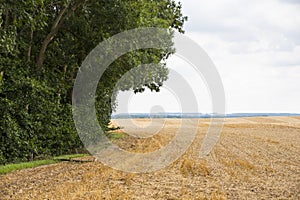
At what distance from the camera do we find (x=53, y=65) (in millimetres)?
20750

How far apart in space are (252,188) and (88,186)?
469 cm

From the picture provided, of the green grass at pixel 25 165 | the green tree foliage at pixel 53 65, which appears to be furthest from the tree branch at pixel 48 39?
the green grass at pixel 25 165

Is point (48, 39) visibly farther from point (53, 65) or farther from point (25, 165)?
point (25, 165)

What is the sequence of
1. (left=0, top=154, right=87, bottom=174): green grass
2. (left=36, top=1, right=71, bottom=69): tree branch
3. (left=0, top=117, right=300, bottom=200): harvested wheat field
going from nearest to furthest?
(left=0, top=117, right=300, bottom=200): harvested wheat field, (left=0, top=154, right=87, bottom=174): green grass, (left=36, top=1, right=71, bottom=69): tree branch

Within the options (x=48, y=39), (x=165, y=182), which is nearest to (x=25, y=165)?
(x=48, y=39)

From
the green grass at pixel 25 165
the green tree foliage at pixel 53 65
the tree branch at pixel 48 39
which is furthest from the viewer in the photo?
the tree branch at pixel 48 39

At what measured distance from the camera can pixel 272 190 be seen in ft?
38.1

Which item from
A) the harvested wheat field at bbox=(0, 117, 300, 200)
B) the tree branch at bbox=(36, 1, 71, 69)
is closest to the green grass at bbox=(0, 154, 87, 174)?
the harvested wheat field at bbox=(0, 117, 300, 200)

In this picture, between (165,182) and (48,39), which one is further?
(48,39)

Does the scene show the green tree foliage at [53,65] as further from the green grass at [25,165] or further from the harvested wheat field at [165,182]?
the harvested wheat field at [165,182]

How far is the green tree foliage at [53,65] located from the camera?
16.7 meters

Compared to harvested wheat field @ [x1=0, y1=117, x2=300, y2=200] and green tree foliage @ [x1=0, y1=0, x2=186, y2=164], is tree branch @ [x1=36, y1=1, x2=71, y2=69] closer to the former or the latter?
green tree foliage @ [x1=0, y1=0, x2=186, y2=164]

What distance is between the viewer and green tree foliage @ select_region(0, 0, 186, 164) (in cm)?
1673

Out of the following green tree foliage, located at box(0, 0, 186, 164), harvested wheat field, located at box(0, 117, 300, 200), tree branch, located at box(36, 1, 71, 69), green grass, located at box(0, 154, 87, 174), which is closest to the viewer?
harvested wheat field, located at box(0, 117, 300, 200)
